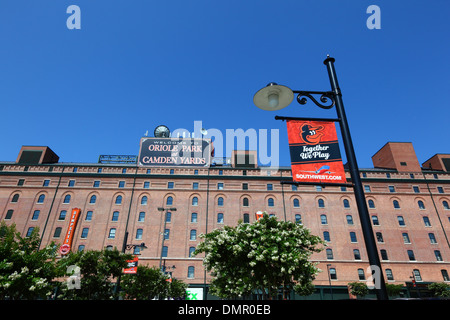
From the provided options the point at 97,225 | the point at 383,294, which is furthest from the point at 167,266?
the point at 383,294

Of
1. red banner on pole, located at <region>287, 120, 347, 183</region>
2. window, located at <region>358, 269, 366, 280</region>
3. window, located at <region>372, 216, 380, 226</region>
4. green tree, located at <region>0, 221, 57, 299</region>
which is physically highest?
window, located at <region>372, 216, 380, 226</region>

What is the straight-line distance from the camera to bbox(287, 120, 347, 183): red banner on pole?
614 centimetres

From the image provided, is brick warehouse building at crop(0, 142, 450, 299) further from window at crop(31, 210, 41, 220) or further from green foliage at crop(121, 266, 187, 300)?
green foliage at crop(121, 266, 187, 300)

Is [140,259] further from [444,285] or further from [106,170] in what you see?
[444,285]

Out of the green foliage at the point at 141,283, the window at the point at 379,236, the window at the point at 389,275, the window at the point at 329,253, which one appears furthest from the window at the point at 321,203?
the green foliage at the point at 141,283

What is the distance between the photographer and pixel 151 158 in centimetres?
5603

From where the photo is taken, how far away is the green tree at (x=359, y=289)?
4309 cm

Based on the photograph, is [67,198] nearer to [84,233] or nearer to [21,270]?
[84,233]

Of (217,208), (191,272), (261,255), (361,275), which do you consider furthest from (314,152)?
(361,275)

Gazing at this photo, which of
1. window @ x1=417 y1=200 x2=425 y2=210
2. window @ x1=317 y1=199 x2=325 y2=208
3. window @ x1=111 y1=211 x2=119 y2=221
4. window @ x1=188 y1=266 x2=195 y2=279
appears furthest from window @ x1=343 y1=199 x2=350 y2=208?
window @ x1=111 y1=211 x2=119 y2=221

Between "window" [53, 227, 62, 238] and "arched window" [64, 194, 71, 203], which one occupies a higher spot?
"arched window" [64, 194, 71, 203]

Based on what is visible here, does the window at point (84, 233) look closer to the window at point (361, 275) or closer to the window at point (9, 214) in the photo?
the window at point (9, 214)

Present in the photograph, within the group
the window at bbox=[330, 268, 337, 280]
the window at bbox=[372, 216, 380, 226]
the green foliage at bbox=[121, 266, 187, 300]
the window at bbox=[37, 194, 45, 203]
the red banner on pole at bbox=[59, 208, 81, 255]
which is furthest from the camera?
the window at bbox=[37, 194, 45, 203]

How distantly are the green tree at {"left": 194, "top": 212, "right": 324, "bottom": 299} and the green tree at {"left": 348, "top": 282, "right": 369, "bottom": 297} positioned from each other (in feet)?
97.2
